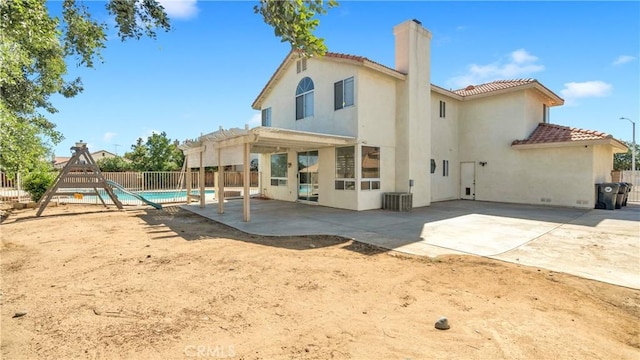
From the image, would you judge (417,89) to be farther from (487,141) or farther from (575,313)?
(575,313)

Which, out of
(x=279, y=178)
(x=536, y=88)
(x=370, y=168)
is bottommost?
(x=279, y=178)

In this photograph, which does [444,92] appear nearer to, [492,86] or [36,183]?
[492,86]

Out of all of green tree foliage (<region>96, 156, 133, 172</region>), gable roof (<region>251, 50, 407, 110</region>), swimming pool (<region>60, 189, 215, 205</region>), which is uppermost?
gable roof (<region>251, 50, 407, 110</region>)

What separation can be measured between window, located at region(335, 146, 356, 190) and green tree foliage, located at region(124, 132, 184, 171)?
2453 centimetres

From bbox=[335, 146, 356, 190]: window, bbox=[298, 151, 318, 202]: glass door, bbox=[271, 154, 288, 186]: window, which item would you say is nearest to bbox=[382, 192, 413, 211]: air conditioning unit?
bbox=[335, 146, 356, 190]: window

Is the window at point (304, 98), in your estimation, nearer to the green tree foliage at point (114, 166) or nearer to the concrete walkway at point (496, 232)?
the concrete walkway at point (496, 232)

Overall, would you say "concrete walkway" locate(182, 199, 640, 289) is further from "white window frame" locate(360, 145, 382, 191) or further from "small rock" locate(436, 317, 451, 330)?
"small rock" locate(436, 317, 451, 330)

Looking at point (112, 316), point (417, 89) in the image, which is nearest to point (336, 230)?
point (112, 316)

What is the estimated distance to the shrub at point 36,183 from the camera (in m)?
14.3

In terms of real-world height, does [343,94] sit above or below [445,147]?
above

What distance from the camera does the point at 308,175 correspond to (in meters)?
14.5

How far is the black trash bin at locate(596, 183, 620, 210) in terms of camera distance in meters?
12.5

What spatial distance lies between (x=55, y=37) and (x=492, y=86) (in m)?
18.5

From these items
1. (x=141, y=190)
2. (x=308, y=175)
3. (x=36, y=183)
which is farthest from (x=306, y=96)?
(x=36, y=183)
